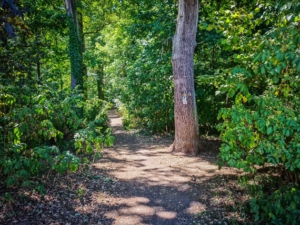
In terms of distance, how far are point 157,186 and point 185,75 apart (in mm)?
3282

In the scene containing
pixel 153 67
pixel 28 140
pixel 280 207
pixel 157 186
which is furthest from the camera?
pixel 153 67

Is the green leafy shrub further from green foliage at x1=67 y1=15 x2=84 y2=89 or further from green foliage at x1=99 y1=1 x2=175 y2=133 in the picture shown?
green foliage at x1=67 y1=15 x2=84 y2=89

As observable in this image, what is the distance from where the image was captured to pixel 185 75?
650 centimetres

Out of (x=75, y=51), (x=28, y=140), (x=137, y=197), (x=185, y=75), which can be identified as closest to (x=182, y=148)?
(x=185, y=75)

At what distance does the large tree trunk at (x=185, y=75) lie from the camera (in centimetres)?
636

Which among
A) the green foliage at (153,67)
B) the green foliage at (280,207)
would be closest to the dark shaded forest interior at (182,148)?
the green foliage at (280,207)

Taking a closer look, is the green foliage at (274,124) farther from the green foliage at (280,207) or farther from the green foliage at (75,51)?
the green foliage at (75,51)

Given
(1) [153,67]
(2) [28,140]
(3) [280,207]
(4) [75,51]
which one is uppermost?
(4) [75,51]

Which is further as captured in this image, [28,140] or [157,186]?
[157,186]

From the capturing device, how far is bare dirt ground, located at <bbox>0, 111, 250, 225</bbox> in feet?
11.5

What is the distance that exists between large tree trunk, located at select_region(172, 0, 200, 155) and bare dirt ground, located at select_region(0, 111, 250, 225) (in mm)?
739

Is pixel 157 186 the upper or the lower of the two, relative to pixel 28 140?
lower

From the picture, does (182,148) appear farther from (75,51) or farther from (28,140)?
(75,51)

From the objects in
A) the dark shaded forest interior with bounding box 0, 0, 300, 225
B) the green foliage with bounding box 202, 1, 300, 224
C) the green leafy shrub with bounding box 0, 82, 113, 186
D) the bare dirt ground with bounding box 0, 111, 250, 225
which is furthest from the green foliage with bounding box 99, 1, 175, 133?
the green leafy shrub with bounding box 0, 82, 113, 186
